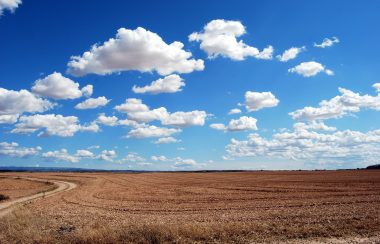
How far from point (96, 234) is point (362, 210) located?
15.1 metres

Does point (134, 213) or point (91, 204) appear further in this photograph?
point (91, 204)

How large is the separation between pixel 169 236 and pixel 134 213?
38.6 ft

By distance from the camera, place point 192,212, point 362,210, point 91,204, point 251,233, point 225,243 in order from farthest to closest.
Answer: point 91,204
point 192,212
point 362,210
point 251,233
point 225,243

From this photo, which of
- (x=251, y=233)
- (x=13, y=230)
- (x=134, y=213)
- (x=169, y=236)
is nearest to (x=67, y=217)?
(x=134, y=213)

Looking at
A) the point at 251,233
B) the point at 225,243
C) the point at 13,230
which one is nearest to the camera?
the point at 225,243

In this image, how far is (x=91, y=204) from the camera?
117 feet

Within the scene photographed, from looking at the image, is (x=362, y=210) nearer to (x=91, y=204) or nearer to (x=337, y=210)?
(x=337, y=210)

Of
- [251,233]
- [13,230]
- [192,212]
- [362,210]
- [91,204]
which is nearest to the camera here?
[251,233]

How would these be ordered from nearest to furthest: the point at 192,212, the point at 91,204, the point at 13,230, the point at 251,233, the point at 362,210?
the point at 251,233
the point at 13,230
the point at 362,210
the point at 192,212
the point at 91,204

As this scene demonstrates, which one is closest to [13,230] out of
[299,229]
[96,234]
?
[96,234]

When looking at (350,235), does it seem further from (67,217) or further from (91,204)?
(91,204)

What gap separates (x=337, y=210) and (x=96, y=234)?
14.4 metres

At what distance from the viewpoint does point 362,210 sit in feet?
81.2

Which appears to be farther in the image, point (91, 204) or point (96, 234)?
point (91, 204)
